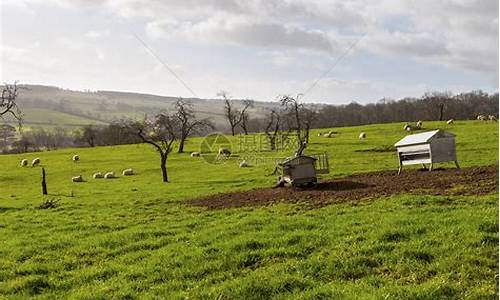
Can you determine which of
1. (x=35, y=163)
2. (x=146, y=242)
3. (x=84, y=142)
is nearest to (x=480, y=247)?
(x=146, y=242)

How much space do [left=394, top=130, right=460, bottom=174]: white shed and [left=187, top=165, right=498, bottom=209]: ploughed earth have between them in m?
1.46

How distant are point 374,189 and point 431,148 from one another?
7.78 metres

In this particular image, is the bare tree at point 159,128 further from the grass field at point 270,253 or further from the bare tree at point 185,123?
the grass field at point 270,253

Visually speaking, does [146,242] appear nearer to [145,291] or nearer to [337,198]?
[145,291]

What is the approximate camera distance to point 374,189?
79.7ft

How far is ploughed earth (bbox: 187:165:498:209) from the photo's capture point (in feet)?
70.9

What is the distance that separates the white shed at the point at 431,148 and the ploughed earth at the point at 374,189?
1458 mm

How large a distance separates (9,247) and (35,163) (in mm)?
64600

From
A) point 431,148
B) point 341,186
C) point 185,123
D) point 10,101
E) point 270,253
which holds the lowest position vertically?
point 341,186

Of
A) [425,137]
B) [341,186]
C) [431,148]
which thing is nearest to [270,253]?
[341,186]

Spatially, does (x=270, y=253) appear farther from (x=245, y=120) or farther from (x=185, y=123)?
(x=245, y=120)

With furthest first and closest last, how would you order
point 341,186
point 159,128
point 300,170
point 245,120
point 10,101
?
point 245,120 → point 159,128 → point 10,101 → point 300,170 → point 341,186

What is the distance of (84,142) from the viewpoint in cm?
14525

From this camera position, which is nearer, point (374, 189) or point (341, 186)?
point (374, 189)
